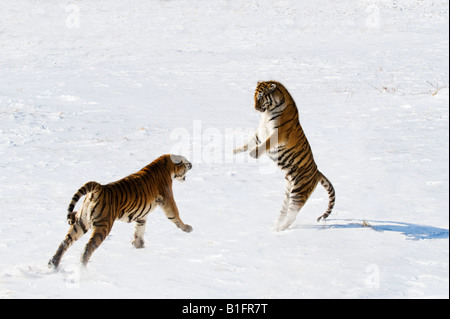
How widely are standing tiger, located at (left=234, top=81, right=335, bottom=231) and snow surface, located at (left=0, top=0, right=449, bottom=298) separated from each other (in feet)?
1.36

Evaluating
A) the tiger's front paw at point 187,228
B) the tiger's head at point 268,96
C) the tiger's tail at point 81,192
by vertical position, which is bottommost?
the tiger's front paw at point 187,228

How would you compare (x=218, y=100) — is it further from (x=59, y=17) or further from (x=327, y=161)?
(x=59, y=17)

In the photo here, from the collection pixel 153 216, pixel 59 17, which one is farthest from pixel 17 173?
pixel 59 17

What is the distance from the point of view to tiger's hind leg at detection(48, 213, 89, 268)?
575cm

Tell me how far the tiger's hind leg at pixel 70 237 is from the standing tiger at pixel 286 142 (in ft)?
6.47

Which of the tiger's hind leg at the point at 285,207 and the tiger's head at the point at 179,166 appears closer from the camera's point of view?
the tiger's head at the point at 179,166

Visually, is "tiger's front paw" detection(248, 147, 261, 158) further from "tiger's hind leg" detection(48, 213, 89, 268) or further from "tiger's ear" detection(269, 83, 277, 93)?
"tiger's hind leg" detection(48, 213, 89, 268)

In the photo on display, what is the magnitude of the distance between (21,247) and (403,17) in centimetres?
1921

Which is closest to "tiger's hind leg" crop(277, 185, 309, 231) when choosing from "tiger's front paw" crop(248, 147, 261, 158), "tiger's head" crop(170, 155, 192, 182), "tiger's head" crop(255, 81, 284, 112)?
"tiger's front paw" crop(248, 147, 261, 158)

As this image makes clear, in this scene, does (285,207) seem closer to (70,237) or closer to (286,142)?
(286,142)

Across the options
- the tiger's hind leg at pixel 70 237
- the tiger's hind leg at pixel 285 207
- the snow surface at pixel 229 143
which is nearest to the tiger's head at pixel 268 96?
the tiger's hind leg at pixel 285 207

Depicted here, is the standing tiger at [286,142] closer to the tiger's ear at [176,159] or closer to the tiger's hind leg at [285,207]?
the tiger's hind leg at [285,207]

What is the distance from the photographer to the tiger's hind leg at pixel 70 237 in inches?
226

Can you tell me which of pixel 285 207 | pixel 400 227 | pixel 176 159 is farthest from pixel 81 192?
pixel 400 227
